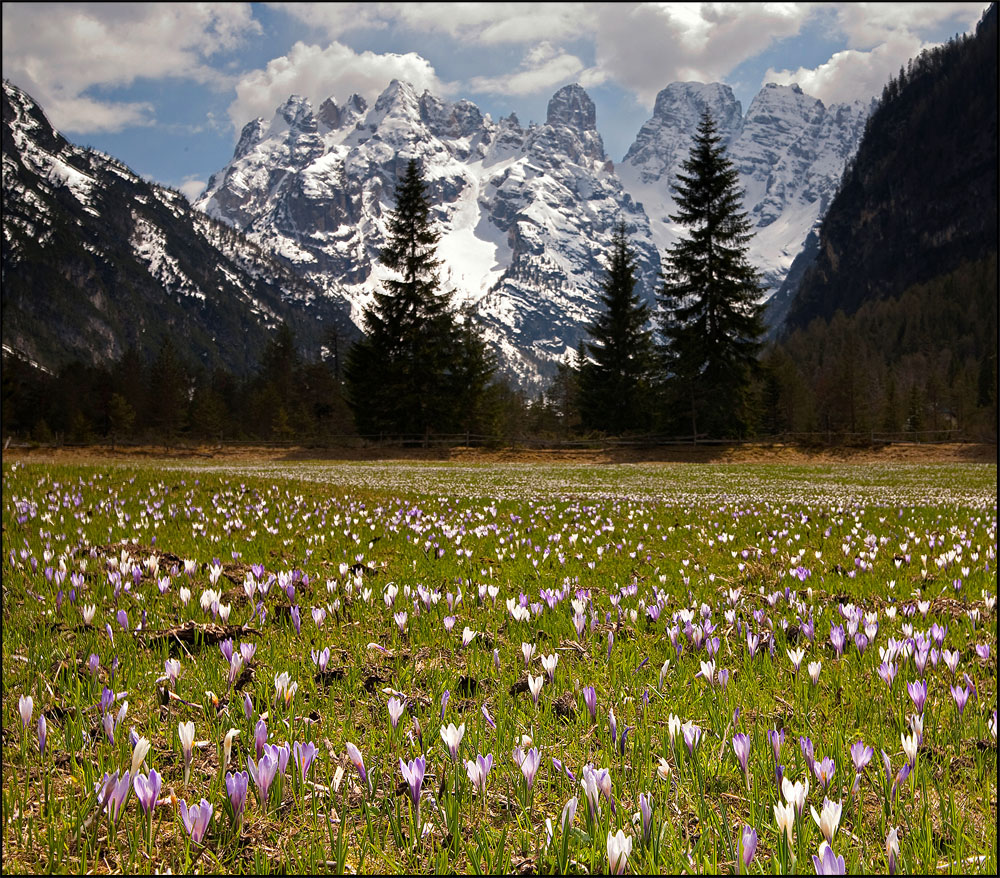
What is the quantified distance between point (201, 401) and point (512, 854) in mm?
96113

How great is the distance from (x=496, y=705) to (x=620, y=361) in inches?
1897

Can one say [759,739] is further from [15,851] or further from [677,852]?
[15,851]

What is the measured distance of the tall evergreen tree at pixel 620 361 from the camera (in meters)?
48.7

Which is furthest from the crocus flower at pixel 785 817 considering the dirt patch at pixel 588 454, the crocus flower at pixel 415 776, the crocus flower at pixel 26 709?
the dirt patch at pixel 588 454

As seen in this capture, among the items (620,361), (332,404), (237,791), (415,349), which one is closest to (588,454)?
(620,361)

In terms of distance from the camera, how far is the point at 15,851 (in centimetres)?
165

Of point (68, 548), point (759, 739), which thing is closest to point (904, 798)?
point (759, 739)

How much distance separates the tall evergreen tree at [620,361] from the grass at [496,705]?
43.3 meters

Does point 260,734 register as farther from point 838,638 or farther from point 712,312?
point 712,312

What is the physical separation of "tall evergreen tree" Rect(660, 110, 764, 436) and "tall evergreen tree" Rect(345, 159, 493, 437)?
51.2ft

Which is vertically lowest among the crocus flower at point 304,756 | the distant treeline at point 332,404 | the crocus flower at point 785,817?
the crocus flower at point 304,756

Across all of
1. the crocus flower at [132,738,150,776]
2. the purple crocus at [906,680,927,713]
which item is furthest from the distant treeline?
→ the crocus flower at [132,738,150,776]

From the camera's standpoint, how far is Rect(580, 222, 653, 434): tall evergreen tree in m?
48.7

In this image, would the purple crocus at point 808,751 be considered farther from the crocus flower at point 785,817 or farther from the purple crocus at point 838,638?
the purple crocus at point 838,638
